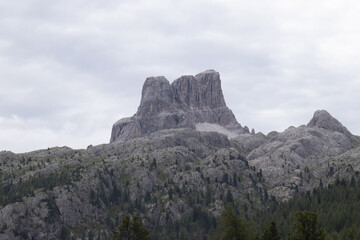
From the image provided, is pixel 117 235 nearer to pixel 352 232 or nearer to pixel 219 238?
pixel 219 238

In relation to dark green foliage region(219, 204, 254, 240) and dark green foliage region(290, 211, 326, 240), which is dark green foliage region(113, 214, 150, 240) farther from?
dark green foliage region(290, 211, 326, 240)

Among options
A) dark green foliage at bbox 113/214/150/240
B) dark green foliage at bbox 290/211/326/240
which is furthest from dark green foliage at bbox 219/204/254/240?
dark green foliage at bbox 113/214/150/240

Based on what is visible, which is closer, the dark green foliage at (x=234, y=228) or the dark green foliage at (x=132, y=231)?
the dark green foliage at (x=234, y=228)

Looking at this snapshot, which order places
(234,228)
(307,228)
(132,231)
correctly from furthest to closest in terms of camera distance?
(132,231) → (234,228) → (307,228)

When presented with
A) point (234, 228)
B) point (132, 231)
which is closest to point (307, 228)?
point (234, 228)

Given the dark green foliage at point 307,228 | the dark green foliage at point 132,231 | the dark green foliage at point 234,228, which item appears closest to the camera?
the dark green foliage at point 307,228

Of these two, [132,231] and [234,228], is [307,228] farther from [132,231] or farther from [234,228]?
[132,231]

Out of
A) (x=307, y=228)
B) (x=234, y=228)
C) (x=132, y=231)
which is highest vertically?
(x=132, y=231)

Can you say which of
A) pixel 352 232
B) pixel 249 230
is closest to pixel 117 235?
pixel 249 230

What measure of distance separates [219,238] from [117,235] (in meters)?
22.2

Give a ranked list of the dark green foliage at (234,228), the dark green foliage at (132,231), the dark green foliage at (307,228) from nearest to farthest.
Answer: the dark green foliage at (307,228) < the dark green foliage at (234,228) < the dark green foliage at (132,231)

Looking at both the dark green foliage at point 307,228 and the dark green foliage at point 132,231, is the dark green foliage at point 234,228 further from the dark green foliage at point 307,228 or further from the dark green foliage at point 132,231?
the dark green foliage at point 132,231

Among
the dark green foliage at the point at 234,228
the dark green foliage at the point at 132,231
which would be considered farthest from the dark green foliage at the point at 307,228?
the dark green foliage at the point at 132,231

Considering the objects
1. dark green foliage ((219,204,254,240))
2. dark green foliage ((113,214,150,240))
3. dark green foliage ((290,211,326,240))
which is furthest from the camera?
dark green foliage ((113,214,150,240))
